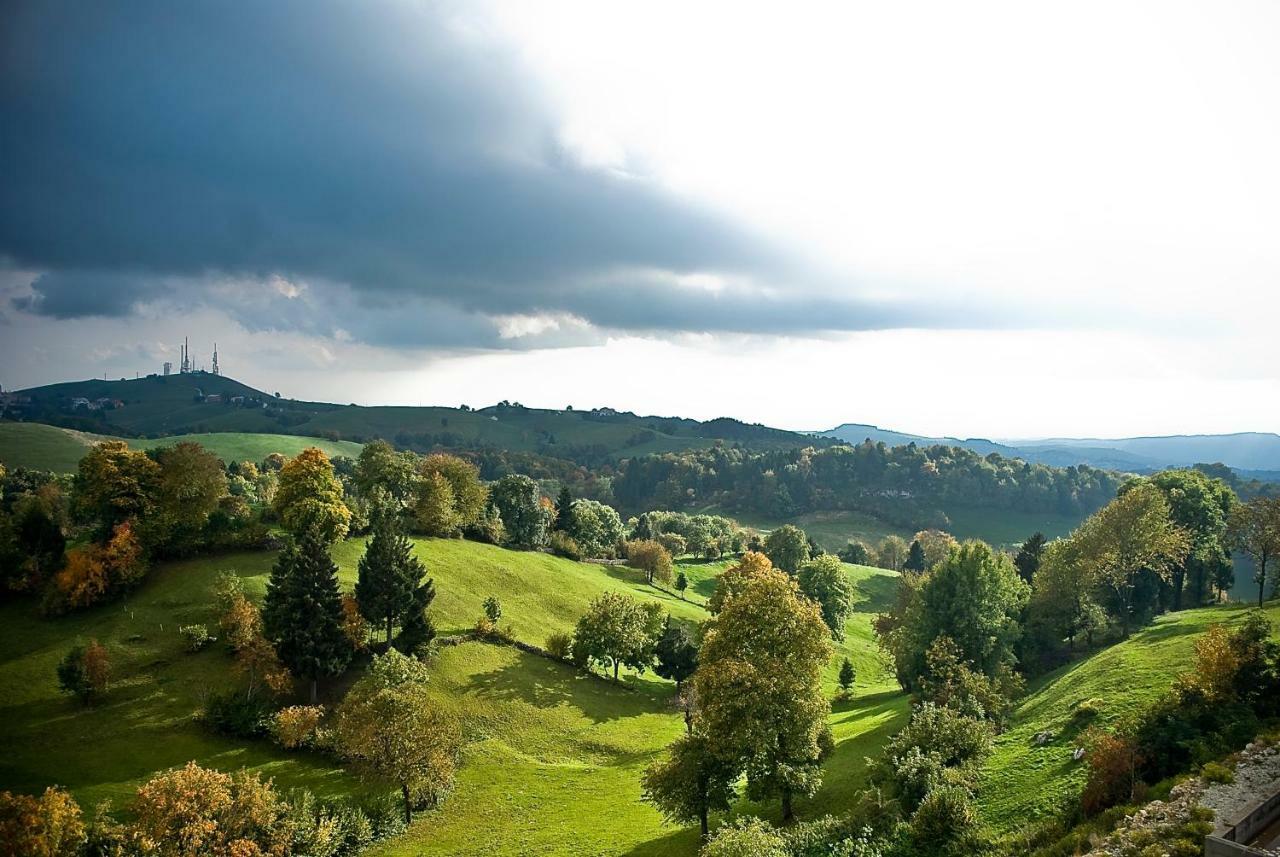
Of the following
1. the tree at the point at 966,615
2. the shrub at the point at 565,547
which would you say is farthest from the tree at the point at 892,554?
the tree at the point at 966,615

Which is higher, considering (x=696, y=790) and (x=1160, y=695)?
(x=1160, y=695)

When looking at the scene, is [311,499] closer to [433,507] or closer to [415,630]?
[433,507]

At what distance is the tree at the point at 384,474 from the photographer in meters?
87.5

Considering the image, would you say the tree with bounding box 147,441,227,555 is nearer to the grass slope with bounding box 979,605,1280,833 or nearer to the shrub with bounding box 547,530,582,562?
the shrub with bounding box 547,530,582,562

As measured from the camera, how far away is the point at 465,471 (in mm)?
93188

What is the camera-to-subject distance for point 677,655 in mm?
69500

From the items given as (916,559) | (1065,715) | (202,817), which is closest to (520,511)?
(202,817)

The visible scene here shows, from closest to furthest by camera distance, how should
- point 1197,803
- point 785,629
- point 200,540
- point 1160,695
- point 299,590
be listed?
point 1197,803, point 1160,695, point 785,629, point 299,590, point 200,540

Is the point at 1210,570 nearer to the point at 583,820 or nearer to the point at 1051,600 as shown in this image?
the point at 1051,600

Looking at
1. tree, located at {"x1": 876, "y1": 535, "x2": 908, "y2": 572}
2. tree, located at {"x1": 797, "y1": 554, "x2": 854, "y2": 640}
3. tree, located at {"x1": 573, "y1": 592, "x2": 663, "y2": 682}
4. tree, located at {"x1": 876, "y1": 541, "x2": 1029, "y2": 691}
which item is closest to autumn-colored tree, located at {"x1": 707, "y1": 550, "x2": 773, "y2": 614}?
tree, located at {"x1": 573, "y1": 592, "x2": 663, "y2": 682}

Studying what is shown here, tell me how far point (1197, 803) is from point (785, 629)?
1828 cm

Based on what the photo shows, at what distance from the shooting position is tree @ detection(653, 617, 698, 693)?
6956cm

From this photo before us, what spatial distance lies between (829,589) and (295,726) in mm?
65659

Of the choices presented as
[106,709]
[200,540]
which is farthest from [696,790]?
[200,540]
